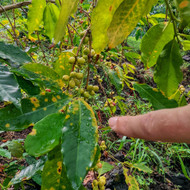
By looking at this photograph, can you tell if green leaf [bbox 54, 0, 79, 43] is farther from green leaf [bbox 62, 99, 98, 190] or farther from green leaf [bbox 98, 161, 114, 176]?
green leaf [bbox 98, 161, 114, 176]

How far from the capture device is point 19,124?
13.7 inches

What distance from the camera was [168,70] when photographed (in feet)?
1.93

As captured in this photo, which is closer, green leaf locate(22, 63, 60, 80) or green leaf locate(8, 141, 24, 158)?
green leaf locate(22, 63, 60, 80)

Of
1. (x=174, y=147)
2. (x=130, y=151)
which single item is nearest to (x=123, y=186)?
(x=130, y=151)

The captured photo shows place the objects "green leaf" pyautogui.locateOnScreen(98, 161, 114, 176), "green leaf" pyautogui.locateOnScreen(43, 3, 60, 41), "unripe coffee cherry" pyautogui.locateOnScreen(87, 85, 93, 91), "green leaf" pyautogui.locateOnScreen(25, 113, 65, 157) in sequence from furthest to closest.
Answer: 1. "green leaf" pyautogui.locateOnScreen(98, 161, 114, 176)
2. "green leaf" pyautogui.locateOnScreen(43, 3, 60, 41)
3. "unripe coffee cherry" pyautogui.locateOnScreen(87, 85, 93, 91)
4. "green leaf" pyautogui.locateOnScreen(25, 113, 65, 157)

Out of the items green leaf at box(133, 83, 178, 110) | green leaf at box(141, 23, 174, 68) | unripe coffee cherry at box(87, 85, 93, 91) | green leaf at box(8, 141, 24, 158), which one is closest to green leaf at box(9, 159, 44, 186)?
green leaf at box(8, 141, 24, 158)

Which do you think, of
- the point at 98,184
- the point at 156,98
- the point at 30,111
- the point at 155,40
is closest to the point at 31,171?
the point at 98,184

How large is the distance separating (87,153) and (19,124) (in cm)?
15

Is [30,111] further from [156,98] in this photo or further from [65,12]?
[156,98]

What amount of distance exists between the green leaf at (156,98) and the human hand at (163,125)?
27 cm

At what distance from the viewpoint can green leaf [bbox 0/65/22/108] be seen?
1.13ft

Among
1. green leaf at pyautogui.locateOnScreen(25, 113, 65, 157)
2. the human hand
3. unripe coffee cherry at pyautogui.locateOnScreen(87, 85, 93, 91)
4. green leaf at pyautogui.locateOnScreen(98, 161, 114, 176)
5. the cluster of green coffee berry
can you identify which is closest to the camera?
the human hand

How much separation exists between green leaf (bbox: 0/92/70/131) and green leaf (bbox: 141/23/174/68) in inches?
14.7

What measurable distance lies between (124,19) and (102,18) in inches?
1.8
